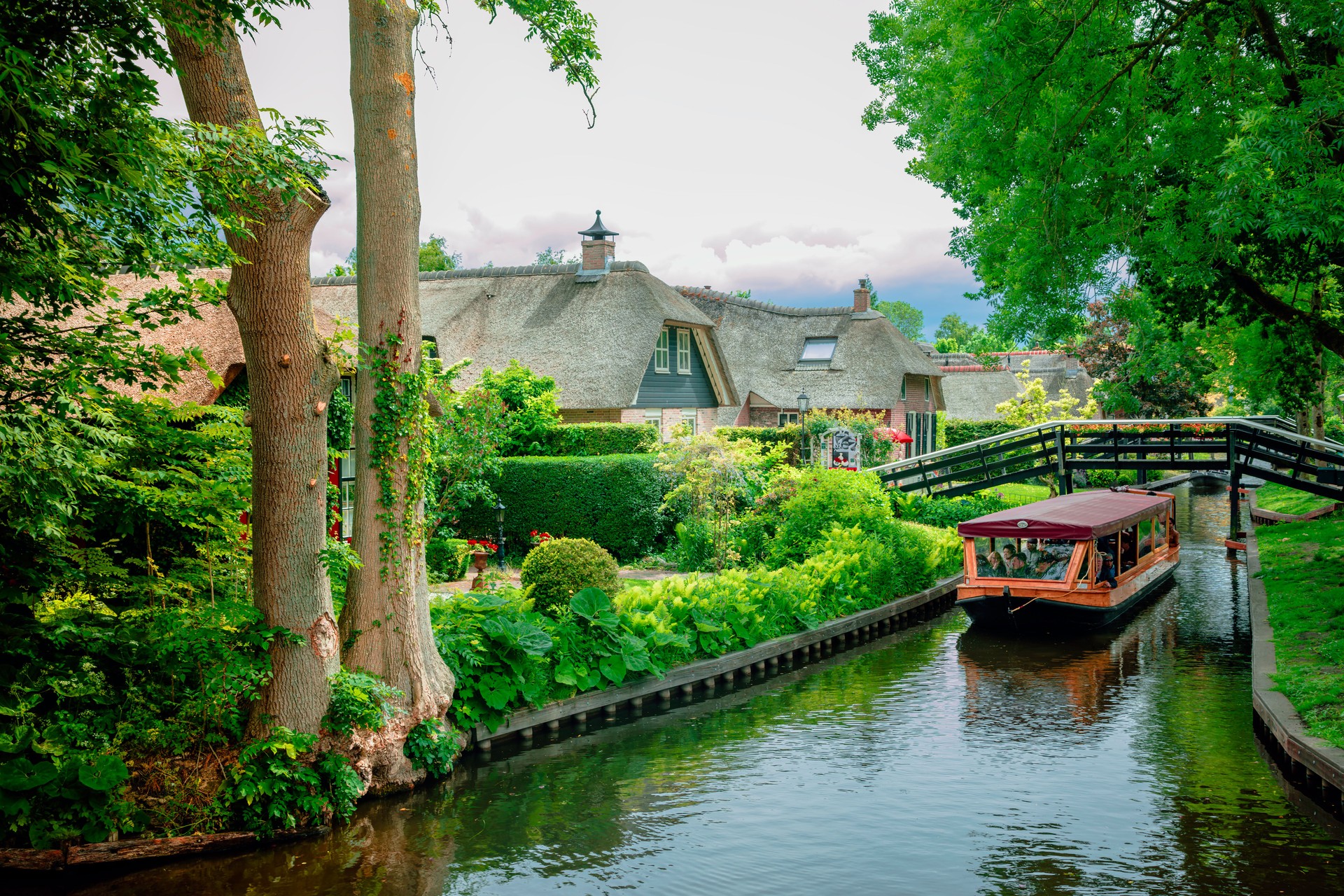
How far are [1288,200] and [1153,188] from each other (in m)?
2.91

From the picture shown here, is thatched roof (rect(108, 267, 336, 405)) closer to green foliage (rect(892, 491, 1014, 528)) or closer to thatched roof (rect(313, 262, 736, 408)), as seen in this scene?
thatched roof (rect(313, 262, 736, 408))

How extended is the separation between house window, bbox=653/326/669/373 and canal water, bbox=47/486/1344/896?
17.8m

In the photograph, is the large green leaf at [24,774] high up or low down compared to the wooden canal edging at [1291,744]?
up

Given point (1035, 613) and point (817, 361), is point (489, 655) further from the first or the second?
point (817, 361)

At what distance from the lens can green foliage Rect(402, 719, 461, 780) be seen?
1020cm

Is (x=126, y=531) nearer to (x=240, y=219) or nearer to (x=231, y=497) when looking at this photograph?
(x=231, y=497)

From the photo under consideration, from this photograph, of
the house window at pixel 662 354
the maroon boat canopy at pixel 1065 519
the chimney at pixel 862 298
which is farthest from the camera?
the chimney at pixel 862 298

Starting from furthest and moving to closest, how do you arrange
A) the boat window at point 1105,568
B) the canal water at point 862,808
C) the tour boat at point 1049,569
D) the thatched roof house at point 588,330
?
1. the thatched roof house at point 588,330
2. the boat window at point 1105,568
3. the tour boat at point 1049,569
4. the canal water at point 862,808

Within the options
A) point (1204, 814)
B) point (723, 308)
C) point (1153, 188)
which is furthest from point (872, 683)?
point (723, 308)

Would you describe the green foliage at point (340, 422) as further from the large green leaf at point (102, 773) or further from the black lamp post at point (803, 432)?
the black lamp post at point (803, 432)

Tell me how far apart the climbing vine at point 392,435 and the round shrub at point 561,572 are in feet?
9.69

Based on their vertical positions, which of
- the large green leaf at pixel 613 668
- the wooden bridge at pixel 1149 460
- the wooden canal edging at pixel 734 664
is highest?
the wooden bridge at pixel 1149 460

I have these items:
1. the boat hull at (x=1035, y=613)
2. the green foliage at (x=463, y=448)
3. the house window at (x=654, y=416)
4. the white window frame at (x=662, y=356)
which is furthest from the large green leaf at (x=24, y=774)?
the white window frame at (x=662, y=356)

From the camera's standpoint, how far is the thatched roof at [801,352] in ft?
143
